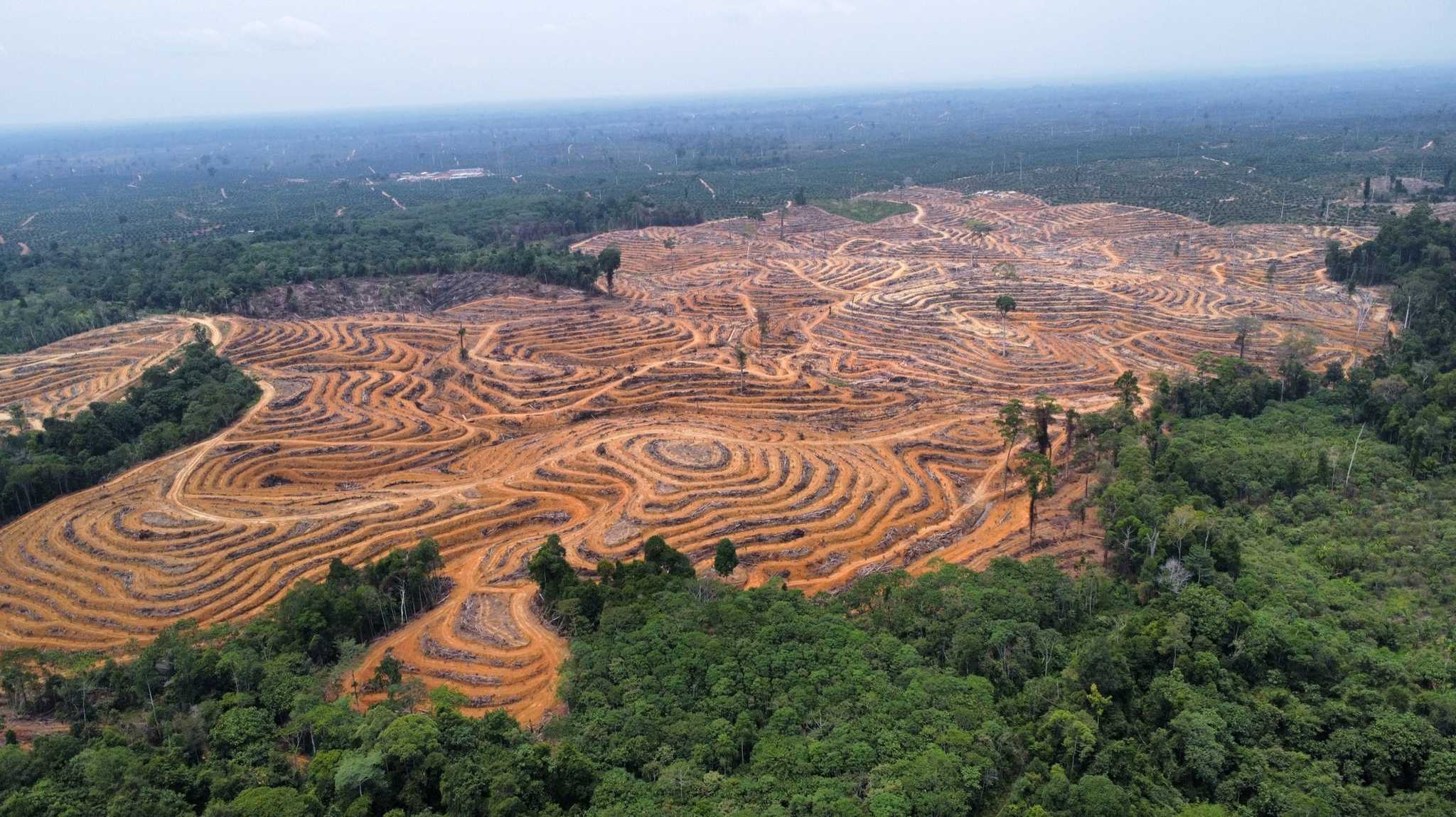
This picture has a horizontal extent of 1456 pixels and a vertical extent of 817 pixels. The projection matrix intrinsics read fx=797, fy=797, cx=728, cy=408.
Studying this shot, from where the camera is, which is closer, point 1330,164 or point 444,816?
point 444,816

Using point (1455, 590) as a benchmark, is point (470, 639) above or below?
below

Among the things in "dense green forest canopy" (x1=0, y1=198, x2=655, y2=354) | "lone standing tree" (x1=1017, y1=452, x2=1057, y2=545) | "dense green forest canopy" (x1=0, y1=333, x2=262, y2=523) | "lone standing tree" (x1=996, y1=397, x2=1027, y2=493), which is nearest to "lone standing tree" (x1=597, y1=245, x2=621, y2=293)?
"dense green forest canopy" (x1=0, y1=198, x2=655, y2=354)

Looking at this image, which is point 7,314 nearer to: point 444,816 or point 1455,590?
point 444,816

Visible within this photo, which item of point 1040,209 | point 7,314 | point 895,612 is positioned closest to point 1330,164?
point 1040,209

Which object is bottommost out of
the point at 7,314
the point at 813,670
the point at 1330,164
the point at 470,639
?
the point at 470,639

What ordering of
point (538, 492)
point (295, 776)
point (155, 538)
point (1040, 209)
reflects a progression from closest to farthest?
point (295, 776) → point (155, 538) → point (538, 492) → point (1040, 209)

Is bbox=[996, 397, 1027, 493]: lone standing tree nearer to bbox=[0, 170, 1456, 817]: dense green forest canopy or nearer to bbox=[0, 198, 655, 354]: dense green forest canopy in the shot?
bbox=[0, 170, 1456, 817]: dense green forest canopy
